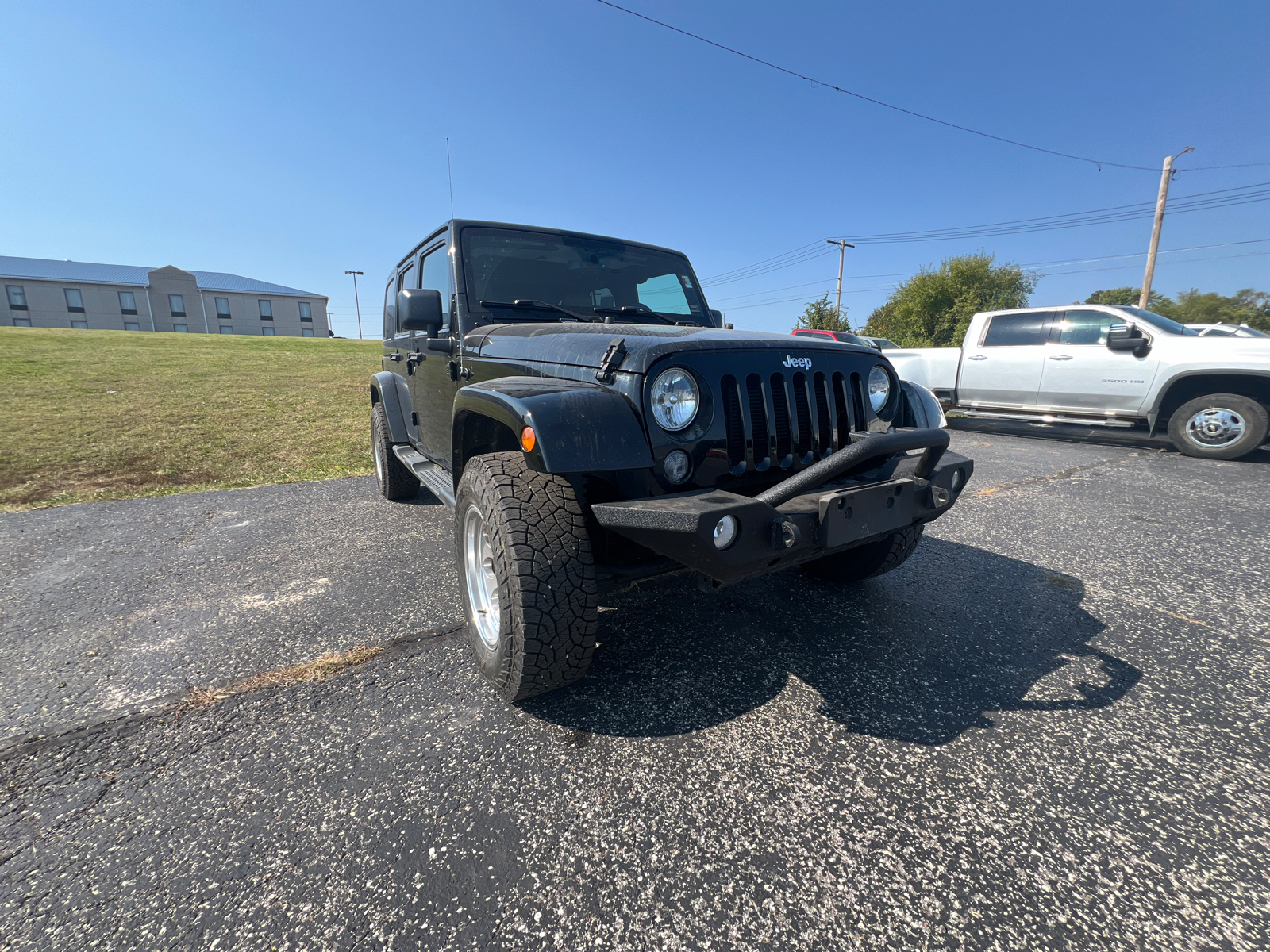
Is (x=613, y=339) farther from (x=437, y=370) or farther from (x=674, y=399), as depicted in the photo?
(x=437, y=370)

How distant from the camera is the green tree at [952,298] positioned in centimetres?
4175

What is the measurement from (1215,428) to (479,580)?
857cm

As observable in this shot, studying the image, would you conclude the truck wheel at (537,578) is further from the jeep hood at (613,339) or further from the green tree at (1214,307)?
the green tree at (1214,307)

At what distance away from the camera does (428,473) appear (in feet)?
11.1

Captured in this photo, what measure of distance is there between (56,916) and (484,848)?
963 mm

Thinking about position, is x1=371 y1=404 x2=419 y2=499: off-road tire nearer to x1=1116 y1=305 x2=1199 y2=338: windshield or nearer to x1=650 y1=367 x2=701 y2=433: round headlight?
x1=650 y1=367 x2=701 y2=433: round headlight

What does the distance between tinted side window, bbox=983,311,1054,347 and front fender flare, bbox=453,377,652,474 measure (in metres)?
8.43

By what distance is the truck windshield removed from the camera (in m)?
3.09

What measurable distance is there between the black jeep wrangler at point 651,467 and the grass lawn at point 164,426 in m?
4.35

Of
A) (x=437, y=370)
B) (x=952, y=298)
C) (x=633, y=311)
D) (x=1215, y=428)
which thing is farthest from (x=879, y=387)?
(x=952, y=298)

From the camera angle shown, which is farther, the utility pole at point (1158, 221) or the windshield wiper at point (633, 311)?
the utility pole at point (1158, 221)

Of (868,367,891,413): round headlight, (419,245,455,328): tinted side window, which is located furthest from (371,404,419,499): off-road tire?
(868,367,891,413): round headlight

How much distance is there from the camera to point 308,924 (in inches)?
50.8

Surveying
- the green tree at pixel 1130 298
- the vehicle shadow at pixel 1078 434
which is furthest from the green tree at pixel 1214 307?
the vehicle shadow at pixel 1078 434
